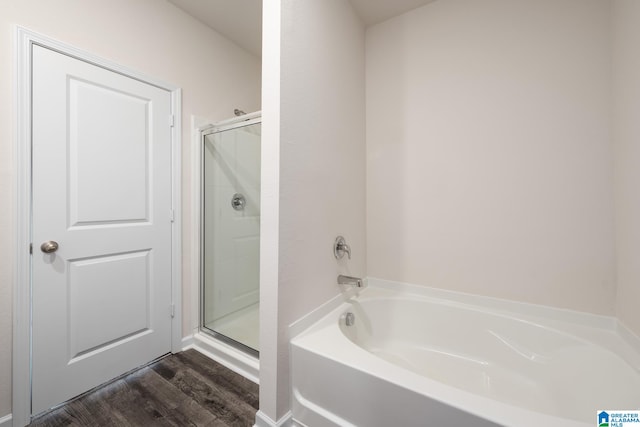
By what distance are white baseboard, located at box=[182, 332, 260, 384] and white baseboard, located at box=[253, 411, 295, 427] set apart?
364 millimetres

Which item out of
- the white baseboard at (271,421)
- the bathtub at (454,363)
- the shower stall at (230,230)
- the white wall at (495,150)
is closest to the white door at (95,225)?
the shower stall at (230,230)

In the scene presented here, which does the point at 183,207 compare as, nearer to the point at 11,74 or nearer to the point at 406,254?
the point at 11,74

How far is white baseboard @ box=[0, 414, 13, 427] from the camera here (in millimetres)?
1157

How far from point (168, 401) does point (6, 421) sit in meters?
0.68

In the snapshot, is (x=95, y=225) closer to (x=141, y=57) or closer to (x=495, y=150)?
(x=141, y=57)

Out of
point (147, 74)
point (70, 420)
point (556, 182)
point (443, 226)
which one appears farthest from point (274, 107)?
point (70, 420)

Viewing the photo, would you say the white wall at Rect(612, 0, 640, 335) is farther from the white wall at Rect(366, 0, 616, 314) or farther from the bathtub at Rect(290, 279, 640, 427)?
the bathtub at Rect(290, 279, 640, 427)

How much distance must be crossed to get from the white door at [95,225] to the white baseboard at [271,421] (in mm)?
1006

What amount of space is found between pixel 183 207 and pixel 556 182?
2401 millimetres

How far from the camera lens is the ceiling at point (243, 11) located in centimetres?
170

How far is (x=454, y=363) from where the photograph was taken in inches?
58.2

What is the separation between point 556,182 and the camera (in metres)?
1.35

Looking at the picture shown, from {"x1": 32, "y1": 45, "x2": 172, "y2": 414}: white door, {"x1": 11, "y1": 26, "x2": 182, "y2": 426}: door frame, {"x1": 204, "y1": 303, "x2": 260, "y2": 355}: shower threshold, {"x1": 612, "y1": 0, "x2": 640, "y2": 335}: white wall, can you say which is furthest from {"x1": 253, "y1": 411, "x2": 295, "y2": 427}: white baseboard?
{"x1": 612, "y1": 0, "x2": 640, "y2": 335}: white wall

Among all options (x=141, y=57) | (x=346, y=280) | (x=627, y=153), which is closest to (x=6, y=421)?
(x=346, y=280)
